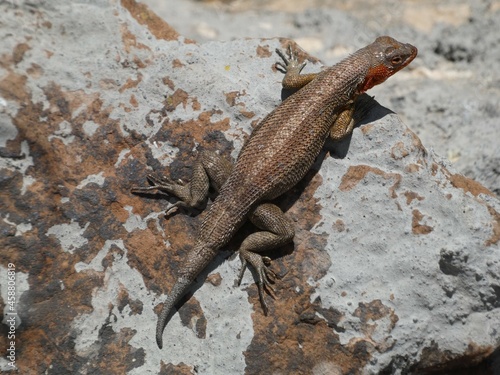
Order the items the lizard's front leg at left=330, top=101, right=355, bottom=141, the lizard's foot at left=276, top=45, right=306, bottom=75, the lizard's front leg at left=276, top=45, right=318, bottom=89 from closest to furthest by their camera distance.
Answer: the lizard's front leg at left=330, top=101, right=355, bottom=141 → the lizard's front leg at left=276, top=45, right=318, bottom=89 → the lizard's foot at left=276, top=45, right=306, bottom=75

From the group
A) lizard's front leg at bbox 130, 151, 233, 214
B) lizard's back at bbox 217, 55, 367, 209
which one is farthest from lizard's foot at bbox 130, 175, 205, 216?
lizard's back at bbox 217, 55, 367, 209

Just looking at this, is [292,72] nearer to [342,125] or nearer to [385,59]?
[342,125]

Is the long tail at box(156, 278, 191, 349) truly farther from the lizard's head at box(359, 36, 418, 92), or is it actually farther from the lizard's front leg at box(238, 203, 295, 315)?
the lizard's head at box(359, 36, 418, 92)

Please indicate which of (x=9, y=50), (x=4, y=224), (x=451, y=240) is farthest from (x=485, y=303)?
(x=9, y=50)

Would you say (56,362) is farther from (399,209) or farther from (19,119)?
(399,209)

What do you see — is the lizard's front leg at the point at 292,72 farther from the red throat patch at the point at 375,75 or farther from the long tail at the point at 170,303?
the long tail at the point at 170,303

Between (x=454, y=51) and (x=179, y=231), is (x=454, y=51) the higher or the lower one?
the higher one
